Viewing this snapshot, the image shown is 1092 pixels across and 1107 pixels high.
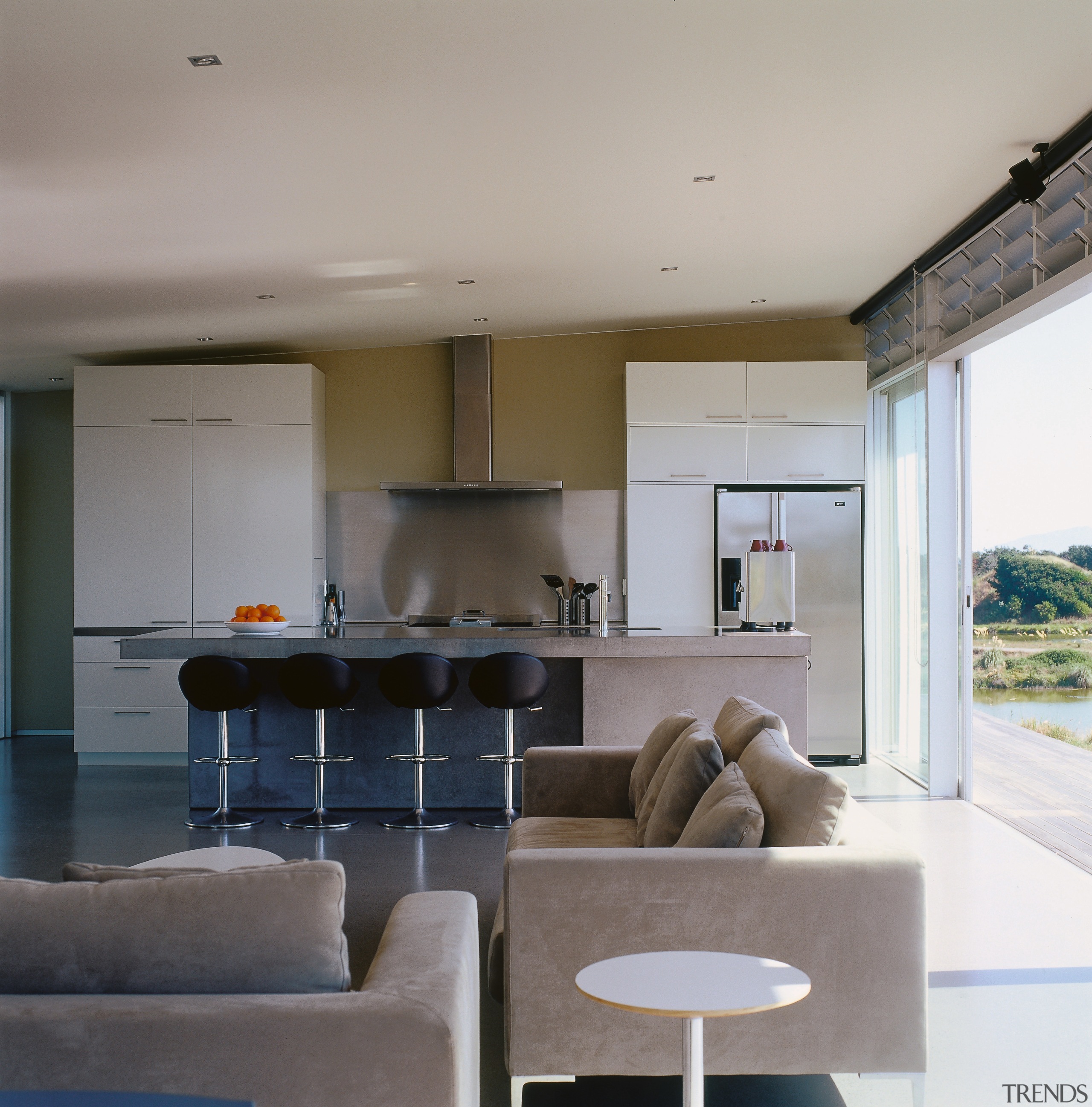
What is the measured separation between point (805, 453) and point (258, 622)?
12.0ft

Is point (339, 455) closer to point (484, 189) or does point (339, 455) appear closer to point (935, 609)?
point (484, 189)

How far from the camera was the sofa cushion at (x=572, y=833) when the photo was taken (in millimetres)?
3104

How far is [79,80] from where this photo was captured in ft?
10.0

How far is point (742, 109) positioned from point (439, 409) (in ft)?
13.3

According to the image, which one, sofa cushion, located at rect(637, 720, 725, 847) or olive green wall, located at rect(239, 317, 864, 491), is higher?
olive green wall, located at rect(239, 317, 864, 491)

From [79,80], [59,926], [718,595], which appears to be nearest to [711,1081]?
[59,926]

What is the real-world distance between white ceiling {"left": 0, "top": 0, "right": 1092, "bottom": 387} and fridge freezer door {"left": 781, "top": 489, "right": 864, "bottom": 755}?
1525 millimetres

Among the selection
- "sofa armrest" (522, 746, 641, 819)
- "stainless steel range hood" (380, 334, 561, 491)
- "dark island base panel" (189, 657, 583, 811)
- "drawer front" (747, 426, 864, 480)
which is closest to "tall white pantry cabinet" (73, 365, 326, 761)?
"stainless steel range hood" (380, 334, 561, 491)

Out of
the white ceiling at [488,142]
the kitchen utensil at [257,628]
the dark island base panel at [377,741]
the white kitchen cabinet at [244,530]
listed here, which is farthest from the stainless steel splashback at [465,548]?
the kitchen utensil at [257,628]

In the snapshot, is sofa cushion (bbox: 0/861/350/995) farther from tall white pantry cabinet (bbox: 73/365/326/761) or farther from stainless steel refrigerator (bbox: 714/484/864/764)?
tall white pantry cabinet (bbox: 73/365/326/761)

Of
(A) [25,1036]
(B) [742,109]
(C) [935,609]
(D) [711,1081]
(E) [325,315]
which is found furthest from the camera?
(E) [325,315]

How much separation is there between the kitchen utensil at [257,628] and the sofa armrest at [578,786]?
193cm

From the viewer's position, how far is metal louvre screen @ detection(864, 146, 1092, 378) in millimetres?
4152

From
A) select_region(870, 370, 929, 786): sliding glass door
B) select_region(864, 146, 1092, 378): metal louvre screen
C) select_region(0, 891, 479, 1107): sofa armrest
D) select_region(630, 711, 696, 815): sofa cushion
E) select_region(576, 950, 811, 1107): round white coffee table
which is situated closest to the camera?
select_region(0, 891, 479, 1107): sofa armrest
